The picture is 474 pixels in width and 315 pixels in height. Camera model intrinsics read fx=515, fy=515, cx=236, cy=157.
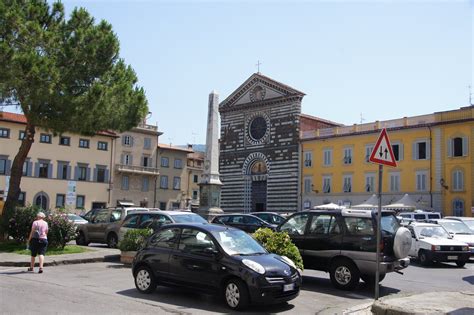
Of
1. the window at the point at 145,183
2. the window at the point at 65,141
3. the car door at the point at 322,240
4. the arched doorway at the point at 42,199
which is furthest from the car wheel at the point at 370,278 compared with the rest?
the window at the point at 145,183

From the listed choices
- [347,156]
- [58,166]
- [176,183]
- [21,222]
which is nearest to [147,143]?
[176,183]

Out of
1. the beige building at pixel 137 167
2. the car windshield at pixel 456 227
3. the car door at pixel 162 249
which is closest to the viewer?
the car door at pixel 162 249

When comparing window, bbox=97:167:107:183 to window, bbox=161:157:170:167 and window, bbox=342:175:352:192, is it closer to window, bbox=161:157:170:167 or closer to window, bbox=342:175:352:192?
window, bbox=161:157:170:167

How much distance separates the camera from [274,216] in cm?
2573

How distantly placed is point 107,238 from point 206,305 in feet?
37.9

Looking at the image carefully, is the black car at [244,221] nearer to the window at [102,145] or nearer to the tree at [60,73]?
the tree at [60,73]

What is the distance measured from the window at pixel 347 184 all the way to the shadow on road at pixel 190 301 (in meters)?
40.1

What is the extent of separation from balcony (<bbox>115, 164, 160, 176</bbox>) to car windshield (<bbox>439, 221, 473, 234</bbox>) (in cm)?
4332

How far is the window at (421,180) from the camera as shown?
1728 inches

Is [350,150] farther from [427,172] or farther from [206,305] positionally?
→ [206,305]

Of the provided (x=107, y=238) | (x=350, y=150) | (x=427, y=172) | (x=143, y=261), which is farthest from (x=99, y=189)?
(x=143, y=261)

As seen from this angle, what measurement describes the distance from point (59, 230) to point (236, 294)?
10.1m

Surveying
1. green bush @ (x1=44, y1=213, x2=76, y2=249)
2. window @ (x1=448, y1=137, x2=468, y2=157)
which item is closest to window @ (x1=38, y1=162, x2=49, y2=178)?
green bush @ (x1=44, y1=213, x2=76, y2=249)

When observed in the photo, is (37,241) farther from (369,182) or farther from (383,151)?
(369,182)
